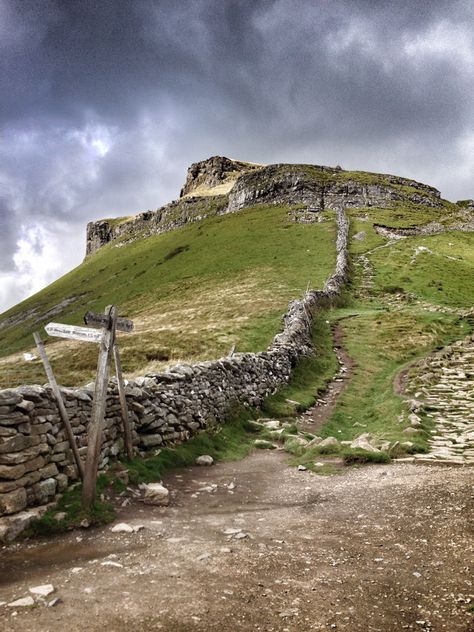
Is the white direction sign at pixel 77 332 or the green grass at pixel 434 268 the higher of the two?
the green grass at pixel 434 268

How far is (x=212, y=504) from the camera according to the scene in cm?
1012

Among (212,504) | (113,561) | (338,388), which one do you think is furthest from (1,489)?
(338,388)

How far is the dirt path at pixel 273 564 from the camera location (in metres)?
5.41

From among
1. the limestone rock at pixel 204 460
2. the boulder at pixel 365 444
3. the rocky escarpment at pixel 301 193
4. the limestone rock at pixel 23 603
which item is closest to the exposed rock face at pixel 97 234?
the rocky escarpment at pixel 301 193

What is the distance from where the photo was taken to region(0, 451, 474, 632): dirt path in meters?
5.41

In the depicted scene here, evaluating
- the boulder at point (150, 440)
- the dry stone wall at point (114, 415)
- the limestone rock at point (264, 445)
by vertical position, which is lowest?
the limestone rock at point (264, 445)

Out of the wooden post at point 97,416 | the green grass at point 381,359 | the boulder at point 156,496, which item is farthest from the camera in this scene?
the green grass at point 381,359

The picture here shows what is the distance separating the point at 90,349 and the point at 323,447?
28211 mm

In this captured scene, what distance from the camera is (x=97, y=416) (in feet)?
32.5

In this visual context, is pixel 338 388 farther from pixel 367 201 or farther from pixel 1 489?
pixel 367 201

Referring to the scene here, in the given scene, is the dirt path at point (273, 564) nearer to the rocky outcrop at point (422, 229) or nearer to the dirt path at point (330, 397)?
the dirt path at point (330, 397)

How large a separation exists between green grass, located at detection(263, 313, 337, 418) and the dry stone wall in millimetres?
543

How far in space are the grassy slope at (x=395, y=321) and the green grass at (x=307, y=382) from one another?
1.45 meters

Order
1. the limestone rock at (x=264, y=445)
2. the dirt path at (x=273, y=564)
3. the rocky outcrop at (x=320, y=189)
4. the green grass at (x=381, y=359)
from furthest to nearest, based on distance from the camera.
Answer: the rocky outcrop at (x=320, y=189) < the green grass at (x=381, y=359) < the limestone rock at (x=264, y=445) < the dirt path at (x=273, y=564)
